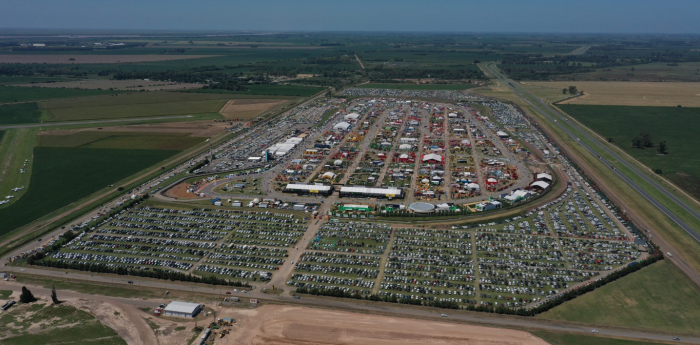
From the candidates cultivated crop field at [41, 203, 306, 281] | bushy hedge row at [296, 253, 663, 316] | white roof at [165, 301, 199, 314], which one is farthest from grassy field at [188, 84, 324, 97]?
white roof at [165, 301, 199, 314]

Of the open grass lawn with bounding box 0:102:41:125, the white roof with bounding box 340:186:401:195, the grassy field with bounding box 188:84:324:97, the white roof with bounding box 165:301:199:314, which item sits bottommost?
the white roof with bounding box 165:301:199:314

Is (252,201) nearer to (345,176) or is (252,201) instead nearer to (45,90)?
(345,176)

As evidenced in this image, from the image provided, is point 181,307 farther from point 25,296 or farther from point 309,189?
point 309,189

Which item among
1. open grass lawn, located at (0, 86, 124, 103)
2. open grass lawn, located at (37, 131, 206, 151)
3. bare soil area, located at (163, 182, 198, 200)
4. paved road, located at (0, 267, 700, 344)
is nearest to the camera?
paved road, located at (0, 267, 700, 344)

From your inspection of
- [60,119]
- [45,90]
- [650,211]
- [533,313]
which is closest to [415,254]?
[533,313]

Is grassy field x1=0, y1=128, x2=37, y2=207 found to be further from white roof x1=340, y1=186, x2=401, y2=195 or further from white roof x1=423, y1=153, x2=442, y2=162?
white roof x1=423, y1=153, x2=442, y2=162

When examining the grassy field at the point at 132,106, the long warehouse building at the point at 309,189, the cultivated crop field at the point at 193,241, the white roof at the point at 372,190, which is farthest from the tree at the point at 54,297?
the grassy field at the point at 132,106

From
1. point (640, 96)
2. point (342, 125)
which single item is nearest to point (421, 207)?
point (342, 125)
